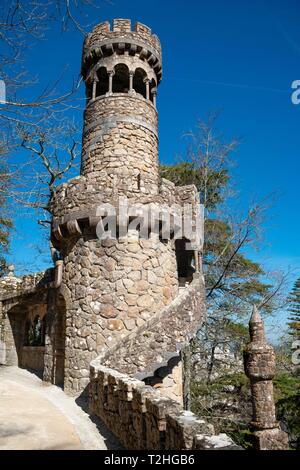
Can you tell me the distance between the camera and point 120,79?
12.9 m

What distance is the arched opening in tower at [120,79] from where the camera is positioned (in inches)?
480

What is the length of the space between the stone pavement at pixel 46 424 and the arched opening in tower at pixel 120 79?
993 centimetres

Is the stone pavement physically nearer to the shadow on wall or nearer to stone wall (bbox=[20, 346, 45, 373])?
the shadow on wall

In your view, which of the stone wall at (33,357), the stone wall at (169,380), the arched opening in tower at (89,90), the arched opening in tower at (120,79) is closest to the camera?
the stone wall at (169,380)

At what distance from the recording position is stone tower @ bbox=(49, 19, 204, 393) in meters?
8.88

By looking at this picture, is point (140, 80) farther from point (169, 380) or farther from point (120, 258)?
point (169, 380)

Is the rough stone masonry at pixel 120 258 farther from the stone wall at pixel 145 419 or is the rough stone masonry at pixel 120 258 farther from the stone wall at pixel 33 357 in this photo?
the stone wall at pixel 33 357

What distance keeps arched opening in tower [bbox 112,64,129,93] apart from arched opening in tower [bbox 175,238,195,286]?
6.00m

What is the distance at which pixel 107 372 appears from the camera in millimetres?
6336

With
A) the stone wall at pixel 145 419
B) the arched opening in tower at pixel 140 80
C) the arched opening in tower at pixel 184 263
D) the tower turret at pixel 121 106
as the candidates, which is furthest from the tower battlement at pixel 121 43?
the stone wall at pixel 145 419

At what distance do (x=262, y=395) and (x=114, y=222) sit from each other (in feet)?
16.9

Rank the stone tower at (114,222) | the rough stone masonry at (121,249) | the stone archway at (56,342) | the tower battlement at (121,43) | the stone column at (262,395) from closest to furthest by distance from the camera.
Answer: the stone column at (262,395), the rough stone masonry at (121,249), the stone tower at (114,222), the stone archway at (56,342), the tower battlement at (121,43)
